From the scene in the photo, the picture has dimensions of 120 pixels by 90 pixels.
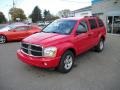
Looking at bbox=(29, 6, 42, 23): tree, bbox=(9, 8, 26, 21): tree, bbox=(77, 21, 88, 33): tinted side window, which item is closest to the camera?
bbox=(77, 21, 88, 33): tinted side window

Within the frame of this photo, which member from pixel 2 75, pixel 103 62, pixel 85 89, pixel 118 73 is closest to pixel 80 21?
pixel 103 62

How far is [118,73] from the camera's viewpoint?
5832mm

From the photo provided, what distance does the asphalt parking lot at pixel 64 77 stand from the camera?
4867 mm

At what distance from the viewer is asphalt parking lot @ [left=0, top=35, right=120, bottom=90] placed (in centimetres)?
487

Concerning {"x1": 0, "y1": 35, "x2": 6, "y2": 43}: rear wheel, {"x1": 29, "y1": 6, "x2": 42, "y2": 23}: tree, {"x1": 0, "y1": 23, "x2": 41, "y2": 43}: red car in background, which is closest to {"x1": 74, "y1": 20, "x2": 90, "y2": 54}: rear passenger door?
{"x1": 0, "y1": 23, "x2": 41, "y2": 43}: red car in background

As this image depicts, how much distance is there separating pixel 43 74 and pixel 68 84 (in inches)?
44.5

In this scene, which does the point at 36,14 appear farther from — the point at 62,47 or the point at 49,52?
the point at 49,52

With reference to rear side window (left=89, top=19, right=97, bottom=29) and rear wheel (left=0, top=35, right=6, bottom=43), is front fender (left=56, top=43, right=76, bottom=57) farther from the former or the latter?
rear wheel (left=0, top=35, right=6, bottom=43)

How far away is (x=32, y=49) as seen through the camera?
222 inches

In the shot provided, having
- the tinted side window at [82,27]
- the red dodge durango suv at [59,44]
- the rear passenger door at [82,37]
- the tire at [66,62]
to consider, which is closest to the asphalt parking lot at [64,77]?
the tire at [66,62]

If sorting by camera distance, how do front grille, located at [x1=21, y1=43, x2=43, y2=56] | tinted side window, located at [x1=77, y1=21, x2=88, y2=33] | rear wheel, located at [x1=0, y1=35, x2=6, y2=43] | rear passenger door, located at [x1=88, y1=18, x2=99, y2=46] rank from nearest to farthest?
front grille, located at [x1=21, y1=43, x2=43, y2=56] < tinted side window, located at [x1=77, y1=21, x2=88, y2=33] < rear passenger door, located at [x1=88, y1=18, x2=99, y2=46] < rear wheel, located at [x1=0, y1=35, x2=6, y2=43]

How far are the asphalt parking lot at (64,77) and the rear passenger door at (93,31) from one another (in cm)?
110

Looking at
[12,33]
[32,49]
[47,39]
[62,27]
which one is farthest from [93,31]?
[12,33]

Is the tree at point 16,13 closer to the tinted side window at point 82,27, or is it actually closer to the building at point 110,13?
the building at point 110,13
